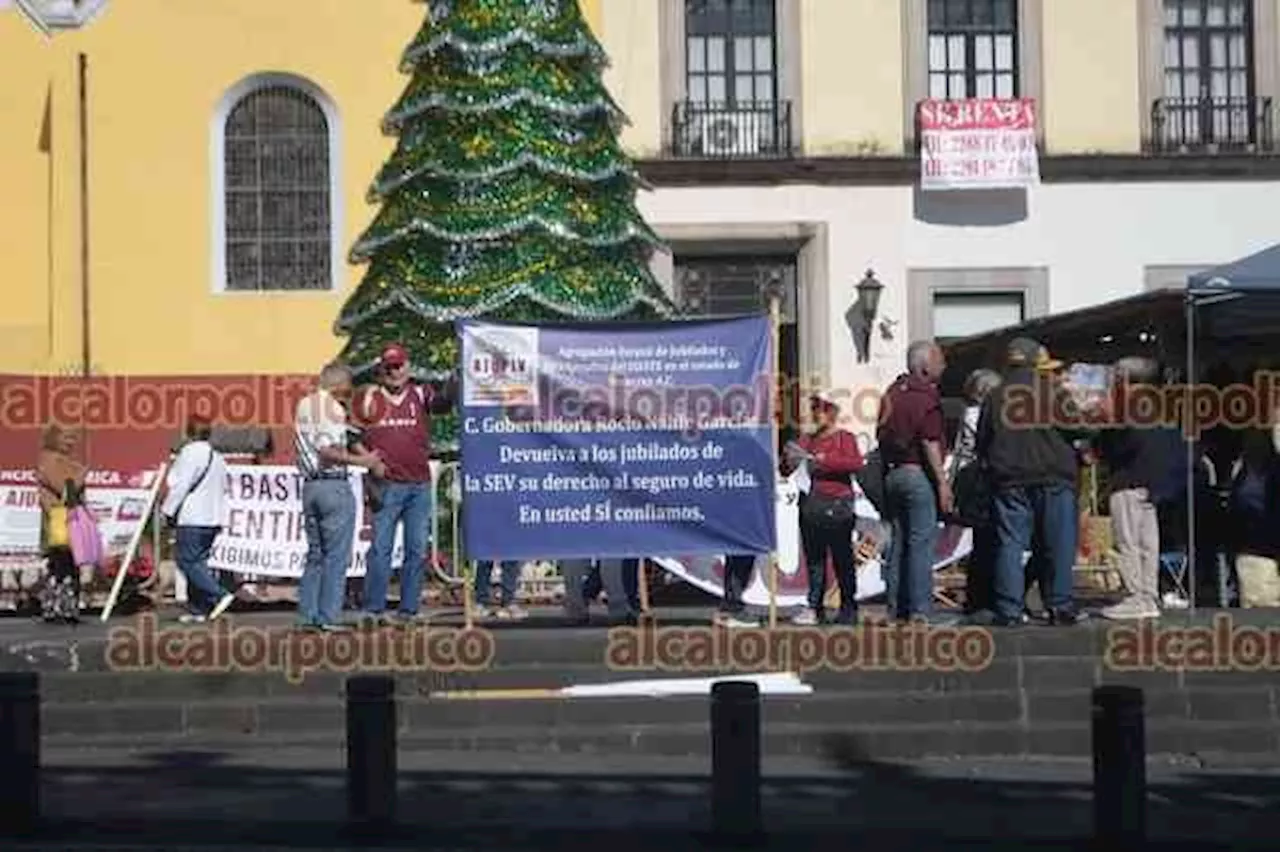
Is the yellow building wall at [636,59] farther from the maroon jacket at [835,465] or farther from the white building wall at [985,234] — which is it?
the maroon jacket at [835,465]

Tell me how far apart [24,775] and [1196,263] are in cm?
1998

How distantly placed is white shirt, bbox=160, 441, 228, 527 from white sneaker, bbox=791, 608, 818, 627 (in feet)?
13.5

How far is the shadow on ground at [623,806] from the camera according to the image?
978 centimetres

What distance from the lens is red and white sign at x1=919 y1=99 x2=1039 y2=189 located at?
26.4 meters

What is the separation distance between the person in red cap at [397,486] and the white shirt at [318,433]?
242mm

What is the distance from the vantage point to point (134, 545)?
15648 millimetres

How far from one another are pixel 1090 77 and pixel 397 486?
1569 cm

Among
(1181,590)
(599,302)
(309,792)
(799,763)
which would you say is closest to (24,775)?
(309,792)

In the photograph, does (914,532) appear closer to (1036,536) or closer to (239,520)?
(1036,536)

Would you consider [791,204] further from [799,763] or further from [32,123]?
[799,763]

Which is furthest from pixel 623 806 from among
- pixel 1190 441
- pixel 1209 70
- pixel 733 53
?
pixel 1209 70

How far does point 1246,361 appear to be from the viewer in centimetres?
1788

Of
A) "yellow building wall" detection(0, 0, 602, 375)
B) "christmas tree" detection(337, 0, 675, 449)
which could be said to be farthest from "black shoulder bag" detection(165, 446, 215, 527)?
"yellow building wall" detection(0, 0, 602, 375)

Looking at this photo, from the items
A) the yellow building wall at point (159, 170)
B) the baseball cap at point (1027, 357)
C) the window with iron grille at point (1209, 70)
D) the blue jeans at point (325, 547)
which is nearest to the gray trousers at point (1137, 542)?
the baseball cap at point (1027, 357)
